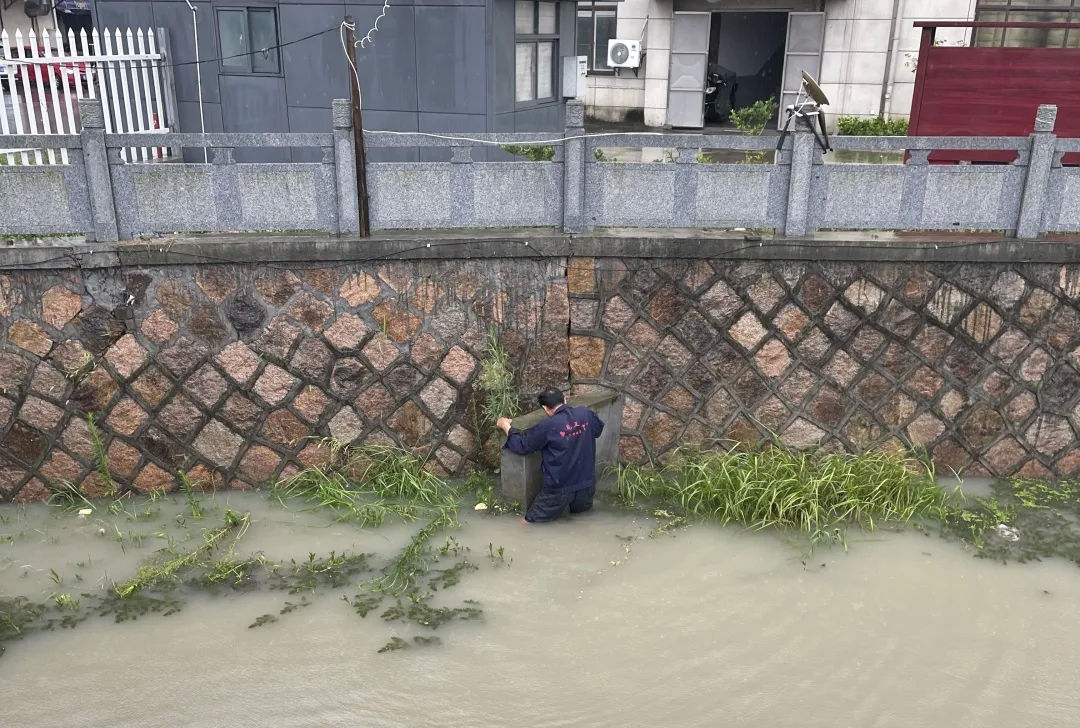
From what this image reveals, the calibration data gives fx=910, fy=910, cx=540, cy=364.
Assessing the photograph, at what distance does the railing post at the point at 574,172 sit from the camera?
26.3ft

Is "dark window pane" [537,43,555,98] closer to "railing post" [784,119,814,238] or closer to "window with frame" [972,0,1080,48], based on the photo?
"railing post" [784,119,814,238]

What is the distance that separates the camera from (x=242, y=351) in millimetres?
8266

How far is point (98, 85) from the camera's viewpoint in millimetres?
10438

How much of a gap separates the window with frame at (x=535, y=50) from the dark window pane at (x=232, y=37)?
326 centimetres

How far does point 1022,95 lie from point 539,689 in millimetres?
7797

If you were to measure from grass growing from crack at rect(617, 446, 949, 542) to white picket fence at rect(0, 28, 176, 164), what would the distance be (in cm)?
649

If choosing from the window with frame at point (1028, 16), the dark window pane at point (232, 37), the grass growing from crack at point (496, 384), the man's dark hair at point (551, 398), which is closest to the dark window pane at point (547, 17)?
the dark window pane at point (232, 37)

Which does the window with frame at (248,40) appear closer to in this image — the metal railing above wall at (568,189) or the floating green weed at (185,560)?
the metal railing above wall at (568,189)

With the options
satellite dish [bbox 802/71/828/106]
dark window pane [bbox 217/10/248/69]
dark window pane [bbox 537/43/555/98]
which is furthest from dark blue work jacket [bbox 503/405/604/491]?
dark window pane [bbox 217/10/248/69]

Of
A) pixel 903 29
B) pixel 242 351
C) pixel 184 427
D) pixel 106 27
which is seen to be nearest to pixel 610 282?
pixel 242 351

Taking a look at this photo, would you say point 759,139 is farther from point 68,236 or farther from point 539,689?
point 68,236

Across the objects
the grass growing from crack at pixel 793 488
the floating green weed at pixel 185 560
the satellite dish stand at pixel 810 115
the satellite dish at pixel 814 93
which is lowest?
the floating green weed at pixel 185 560

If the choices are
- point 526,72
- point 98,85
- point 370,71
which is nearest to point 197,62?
point 98,85

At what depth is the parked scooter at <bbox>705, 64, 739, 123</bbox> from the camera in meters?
18.0
